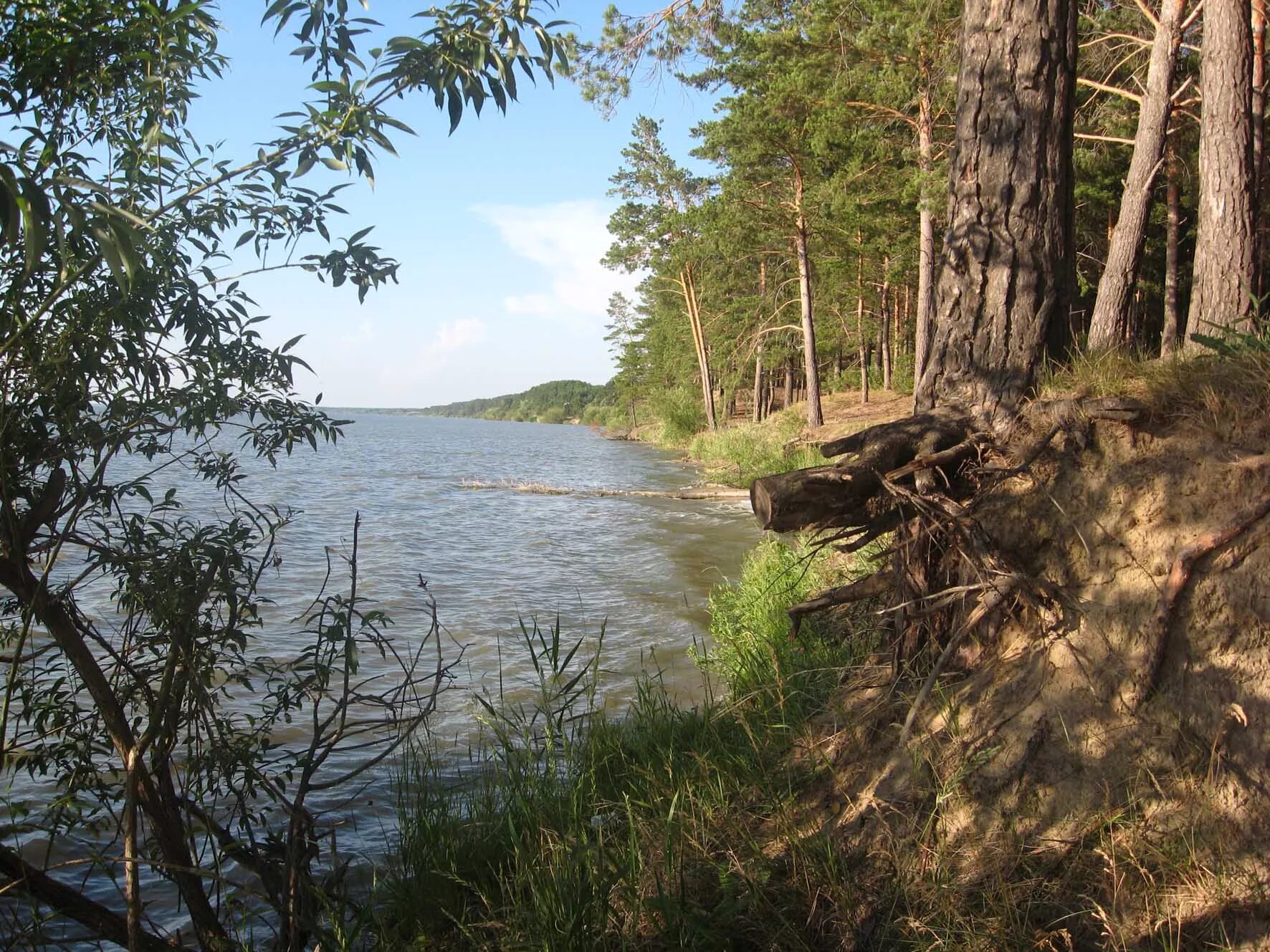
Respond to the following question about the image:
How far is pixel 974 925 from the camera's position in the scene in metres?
2.90

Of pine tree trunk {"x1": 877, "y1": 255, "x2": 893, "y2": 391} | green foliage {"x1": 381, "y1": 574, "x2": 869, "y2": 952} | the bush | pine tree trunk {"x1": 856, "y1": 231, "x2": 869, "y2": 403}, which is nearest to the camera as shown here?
green foliage {"x1": 381, "y1": 574, "x2": 869, "y2": 952}

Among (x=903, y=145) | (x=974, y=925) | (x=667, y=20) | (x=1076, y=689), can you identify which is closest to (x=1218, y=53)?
(x=667, y=20)

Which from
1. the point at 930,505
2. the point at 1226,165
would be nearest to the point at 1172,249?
the point at 1226,165

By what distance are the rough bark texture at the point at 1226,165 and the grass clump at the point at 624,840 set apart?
6.06 meters

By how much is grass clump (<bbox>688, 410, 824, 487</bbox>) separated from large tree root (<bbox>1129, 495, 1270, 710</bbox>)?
15.1 m

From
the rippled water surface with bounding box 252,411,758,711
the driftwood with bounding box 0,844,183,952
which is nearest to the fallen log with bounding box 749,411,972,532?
the rippled water surface with bounding box 252,411,758,711

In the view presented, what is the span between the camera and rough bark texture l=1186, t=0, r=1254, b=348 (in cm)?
812

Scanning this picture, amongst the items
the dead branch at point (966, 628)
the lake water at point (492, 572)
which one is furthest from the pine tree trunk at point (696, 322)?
the dead branch at point (966, 628)

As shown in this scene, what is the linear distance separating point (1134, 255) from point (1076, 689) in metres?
8.81

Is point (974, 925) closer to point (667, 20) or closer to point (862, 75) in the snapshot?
point (667, 20)

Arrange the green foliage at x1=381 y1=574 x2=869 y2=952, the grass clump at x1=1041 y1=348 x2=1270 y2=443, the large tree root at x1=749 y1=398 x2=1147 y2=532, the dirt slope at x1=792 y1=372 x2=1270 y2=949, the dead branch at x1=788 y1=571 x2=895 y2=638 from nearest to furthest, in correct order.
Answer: the dirt slope at x1=792 y1=372 x2=1270 y2=949, the green foliage at x1=381 y1=574 x2=869 y2=952, the grass clump at x1=1041 y1=348 x2=1270 y2=443, the large tree root at x1=749 y1=398 x2=1147 y2=532, the dead branch at x1=788 y1=571 x2=895 y2=638

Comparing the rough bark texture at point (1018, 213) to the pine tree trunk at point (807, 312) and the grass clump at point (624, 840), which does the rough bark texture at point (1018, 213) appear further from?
the pine tree trunk at point (807, 312)

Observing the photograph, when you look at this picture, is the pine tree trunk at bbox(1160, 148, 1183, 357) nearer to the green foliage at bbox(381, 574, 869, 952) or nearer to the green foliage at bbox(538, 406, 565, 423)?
the green foliage at bbox(381, 574, 869, 952)

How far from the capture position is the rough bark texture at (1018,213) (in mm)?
4176
